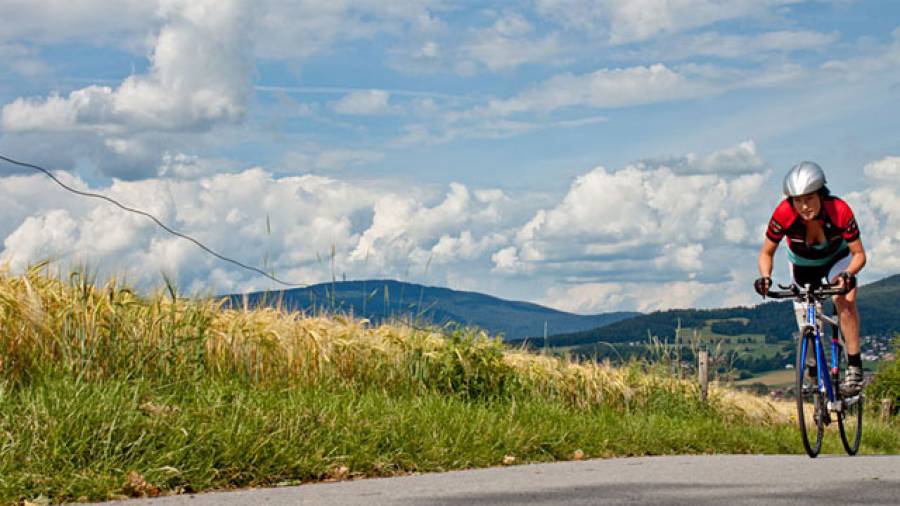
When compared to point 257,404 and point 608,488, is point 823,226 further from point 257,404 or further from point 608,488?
point 257,404

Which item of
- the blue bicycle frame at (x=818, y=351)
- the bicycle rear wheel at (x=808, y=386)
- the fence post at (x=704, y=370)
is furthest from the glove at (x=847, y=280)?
the fence post at (x=704, y=370)

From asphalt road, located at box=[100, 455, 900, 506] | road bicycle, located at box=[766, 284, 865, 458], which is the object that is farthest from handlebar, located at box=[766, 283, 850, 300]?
asphalt road, located at box=[100, 455, 900, 506]

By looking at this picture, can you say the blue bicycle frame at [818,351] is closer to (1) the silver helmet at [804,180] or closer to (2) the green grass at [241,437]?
(1) the silver helmet at [804,180]

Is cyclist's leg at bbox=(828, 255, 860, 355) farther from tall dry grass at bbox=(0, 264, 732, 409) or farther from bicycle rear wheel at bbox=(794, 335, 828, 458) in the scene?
tall dry grass at bbox=(0, 264, 732, 409)

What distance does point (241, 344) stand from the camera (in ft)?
37.1

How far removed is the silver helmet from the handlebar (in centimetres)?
88

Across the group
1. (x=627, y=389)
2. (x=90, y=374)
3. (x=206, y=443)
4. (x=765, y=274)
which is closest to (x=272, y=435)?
(x=206, y=443)

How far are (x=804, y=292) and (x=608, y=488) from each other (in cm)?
371

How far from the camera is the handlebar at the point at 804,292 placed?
370 inches

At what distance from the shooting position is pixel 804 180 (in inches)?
362

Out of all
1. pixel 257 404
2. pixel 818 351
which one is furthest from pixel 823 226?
pixel 257 404

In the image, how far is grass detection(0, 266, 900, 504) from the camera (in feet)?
22.6

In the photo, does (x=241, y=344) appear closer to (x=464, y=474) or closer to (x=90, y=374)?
(x=90, y=374)

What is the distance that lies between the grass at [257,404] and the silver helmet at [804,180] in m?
3.18
